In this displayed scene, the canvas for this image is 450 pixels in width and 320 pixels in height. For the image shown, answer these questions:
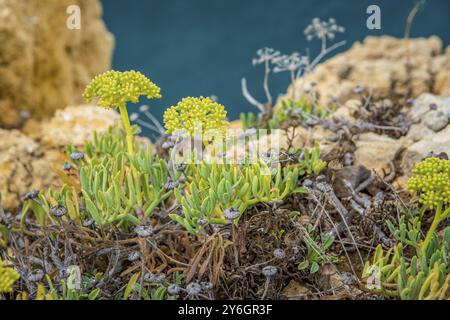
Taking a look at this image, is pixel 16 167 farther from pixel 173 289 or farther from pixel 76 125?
pixel 173 289

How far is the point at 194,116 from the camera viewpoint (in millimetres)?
1979

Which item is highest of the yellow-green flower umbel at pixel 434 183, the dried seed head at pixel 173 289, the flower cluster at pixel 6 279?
the yellow-green flower umbel at pixel 434 183

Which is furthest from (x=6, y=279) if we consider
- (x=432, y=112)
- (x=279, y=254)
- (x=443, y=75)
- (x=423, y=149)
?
(x=443, y=75)

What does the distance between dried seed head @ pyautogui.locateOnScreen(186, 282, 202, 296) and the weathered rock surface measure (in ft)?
3.34

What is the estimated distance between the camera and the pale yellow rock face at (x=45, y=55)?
3715 millimetres

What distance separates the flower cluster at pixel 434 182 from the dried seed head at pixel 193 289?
678 mm

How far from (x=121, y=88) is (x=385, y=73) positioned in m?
2.19

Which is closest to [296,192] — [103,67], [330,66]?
[330,66]

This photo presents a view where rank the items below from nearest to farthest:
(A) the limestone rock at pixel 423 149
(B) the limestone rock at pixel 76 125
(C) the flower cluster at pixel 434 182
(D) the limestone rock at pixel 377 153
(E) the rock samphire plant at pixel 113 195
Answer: (C) the flower cluster at pixel 434 182 < (E) the rock samphire plant at pixel 113 195 < (A) the limestone rock at pixel 423 149 < (D) the limestone rock at pixel 377 153 < (B) the limestone rock at pixel 76 125

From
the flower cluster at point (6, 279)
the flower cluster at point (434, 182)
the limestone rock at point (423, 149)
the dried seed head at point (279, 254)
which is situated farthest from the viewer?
the limestone rock at point (423, 149)

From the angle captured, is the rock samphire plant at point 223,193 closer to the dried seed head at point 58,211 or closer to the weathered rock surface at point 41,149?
the dried seed head at point 58,211

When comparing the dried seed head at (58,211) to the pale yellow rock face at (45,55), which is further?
the pale yellow rock face at (45,55)

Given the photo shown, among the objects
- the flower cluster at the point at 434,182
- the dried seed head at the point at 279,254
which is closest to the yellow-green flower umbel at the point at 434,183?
the flower cluster at the point at 434,182
